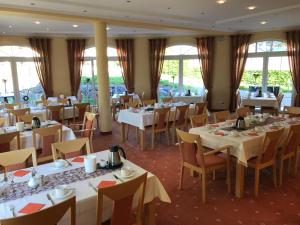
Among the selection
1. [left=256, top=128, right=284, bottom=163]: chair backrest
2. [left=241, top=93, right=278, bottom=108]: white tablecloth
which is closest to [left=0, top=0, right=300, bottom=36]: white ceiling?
[left=241, top=93, right=278, bottom=108]: white tablecloth

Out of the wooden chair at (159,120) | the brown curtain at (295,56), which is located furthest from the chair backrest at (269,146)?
the brown curtain at (295,56)

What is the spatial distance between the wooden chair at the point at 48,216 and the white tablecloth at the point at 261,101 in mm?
8061

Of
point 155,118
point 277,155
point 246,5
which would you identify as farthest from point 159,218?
point 246,5

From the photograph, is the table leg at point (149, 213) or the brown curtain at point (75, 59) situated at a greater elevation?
the brown curtain at point (75, 59)

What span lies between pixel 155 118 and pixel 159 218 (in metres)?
3.12

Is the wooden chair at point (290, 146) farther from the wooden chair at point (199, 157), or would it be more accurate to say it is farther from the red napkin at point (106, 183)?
the red napkin at point (106, 183)

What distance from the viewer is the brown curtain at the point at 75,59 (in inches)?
408

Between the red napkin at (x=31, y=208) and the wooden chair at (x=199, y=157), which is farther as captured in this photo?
the wooden chair at (x=199, y=157)

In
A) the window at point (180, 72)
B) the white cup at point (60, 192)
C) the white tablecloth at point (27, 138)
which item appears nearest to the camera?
the white cup at point (60, 192)

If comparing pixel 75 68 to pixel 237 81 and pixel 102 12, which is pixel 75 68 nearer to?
pixel 102 12

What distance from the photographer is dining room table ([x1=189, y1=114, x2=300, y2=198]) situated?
384 cm

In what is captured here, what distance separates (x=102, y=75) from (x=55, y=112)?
1630 millimetres

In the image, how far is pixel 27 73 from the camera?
10109mm

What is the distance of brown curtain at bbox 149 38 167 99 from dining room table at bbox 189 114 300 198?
673 cm
